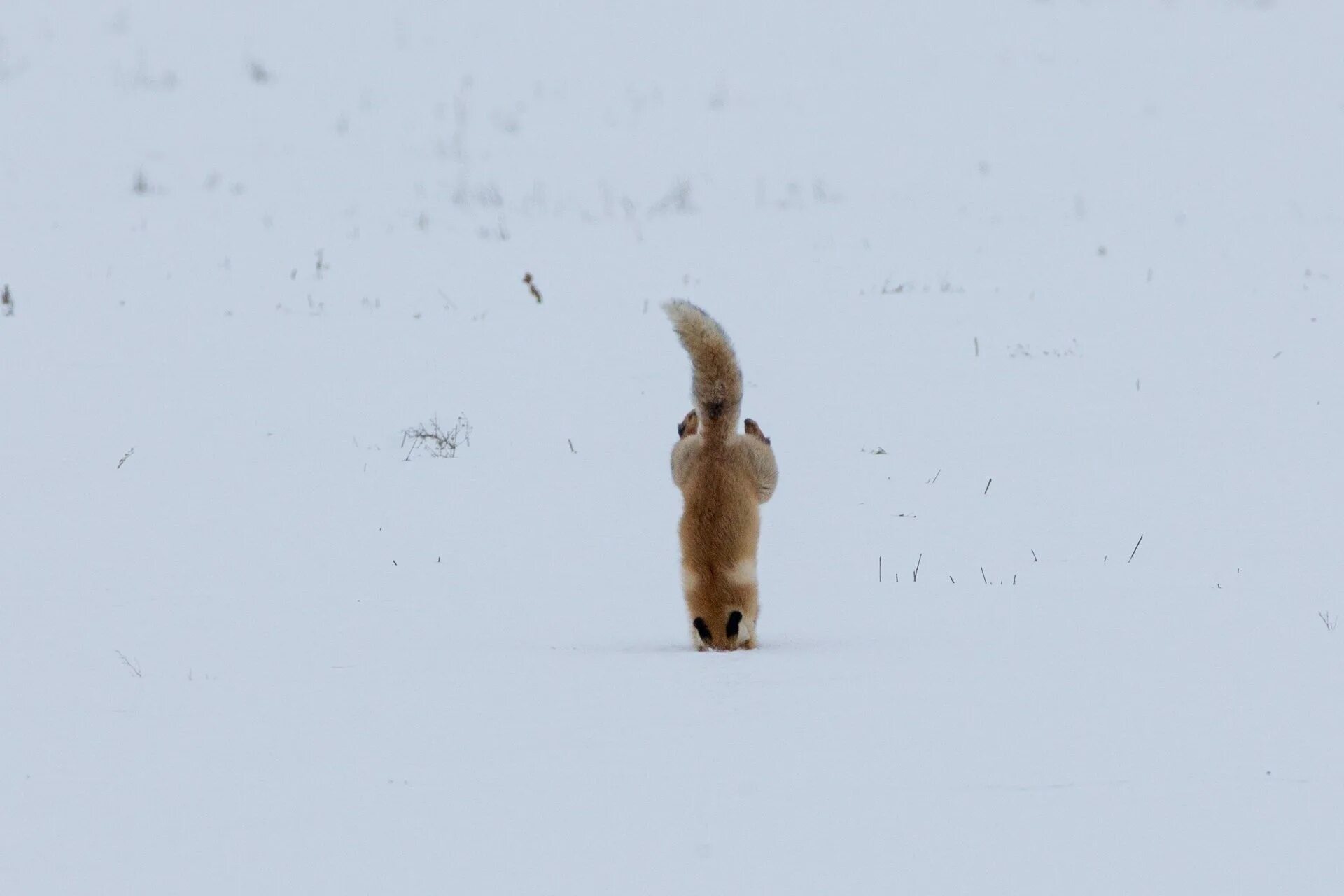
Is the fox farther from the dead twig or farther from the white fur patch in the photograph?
the dead twig

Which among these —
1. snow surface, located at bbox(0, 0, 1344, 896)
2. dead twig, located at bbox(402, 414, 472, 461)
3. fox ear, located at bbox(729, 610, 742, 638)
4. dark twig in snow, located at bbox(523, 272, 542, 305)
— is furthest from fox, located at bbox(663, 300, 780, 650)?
dark twig in snow, located at bbox(523, 272, 542, 305)

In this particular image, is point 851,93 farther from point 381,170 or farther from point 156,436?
point 156,436

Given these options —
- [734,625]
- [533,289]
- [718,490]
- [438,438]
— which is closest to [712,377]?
[718,490]

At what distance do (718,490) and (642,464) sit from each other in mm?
3224

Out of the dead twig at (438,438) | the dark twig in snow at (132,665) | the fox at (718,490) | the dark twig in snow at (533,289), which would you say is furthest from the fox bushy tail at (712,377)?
the dark twig in snow at (533,289)

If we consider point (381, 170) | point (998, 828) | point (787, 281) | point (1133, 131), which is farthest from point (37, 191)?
point (998, 828)

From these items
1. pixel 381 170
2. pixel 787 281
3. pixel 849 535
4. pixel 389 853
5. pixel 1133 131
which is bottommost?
pixel 389 853

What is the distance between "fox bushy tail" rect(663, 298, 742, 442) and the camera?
222 inches

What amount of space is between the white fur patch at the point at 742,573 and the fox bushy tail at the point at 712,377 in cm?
46

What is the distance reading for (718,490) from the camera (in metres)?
5.50

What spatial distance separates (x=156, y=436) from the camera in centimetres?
876

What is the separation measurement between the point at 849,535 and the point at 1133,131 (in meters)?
13.8

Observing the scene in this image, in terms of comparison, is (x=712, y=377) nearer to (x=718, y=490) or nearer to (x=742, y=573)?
(x=718, y=490)

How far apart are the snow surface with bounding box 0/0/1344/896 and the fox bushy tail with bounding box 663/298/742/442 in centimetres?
81
